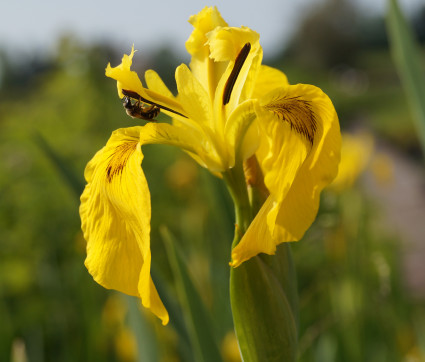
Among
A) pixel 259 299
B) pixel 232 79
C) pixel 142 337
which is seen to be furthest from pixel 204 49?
pixel 142 337

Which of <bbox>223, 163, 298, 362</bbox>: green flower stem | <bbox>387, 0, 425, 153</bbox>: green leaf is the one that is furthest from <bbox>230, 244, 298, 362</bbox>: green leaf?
<bbox>387, 0, 425, 153</bbox>: green leaf

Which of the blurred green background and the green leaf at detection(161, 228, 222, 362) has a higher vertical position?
the green leaf at detection(161, 228, 222, 362)

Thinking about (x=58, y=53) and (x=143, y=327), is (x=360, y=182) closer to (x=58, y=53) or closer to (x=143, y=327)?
(x=143, y=327)

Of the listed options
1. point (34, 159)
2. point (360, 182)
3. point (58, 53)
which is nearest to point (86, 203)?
point (360, 182)

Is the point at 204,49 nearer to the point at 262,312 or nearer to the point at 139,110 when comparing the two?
the point at 139,110

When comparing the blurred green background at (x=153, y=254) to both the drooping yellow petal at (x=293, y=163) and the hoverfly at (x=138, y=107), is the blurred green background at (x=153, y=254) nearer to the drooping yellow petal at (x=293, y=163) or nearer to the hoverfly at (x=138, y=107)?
the hoverfly at (x=138, y=107)

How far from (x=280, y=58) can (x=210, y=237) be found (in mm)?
21178

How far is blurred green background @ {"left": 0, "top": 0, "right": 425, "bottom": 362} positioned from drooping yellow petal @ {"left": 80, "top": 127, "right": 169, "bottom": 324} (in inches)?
8.8

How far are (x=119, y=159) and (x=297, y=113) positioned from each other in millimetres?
218

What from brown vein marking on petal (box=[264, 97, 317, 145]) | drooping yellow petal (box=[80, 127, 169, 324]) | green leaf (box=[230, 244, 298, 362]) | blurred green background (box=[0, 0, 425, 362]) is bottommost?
blurred green background (box=[0, 0, 425, 362])

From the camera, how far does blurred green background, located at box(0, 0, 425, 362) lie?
1.26 metres

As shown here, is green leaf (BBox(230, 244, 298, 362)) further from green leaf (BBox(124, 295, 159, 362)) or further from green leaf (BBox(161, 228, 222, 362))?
green leaf (BBox(124, 295, 159, 362))

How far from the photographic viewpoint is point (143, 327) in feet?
2.96

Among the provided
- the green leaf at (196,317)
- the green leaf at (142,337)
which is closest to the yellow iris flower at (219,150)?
the green leaf at (196,317)
